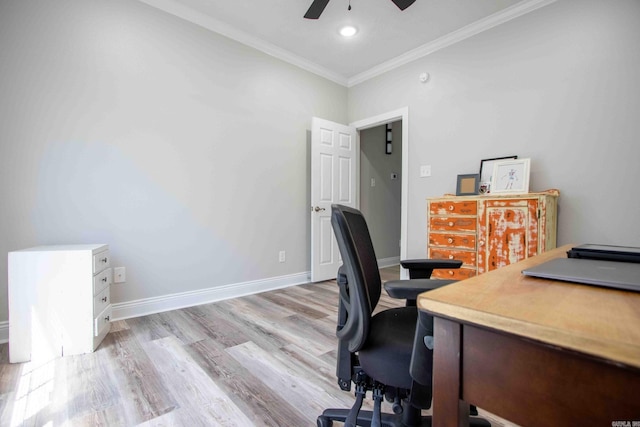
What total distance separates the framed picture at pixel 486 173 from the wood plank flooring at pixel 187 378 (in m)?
1.89

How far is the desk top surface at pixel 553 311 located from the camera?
0.33 meters

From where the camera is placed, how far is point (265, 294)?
122 inches

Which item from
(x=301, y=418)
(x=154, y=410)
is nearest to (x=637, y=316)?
(x=301, y=418)

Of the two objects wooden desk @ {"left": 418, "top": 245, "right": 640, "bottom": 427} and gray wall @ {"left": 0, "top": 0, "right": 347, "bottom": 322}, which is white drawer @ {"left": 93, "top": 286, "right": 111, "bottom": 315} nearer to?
gray wall @ {"left": 0, "top": 0, "right": 347, "bottom": 322}

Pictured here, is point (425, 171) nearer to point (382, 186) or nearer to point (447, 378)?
point (382, 186)

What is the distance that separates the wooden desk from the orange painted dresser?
74.3 inches

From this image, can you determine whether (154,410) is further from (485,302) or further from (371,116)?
(371,116)

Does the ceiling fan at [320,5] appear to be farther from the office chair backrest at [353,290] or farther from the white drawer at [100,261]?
the white drawer at [100,261]

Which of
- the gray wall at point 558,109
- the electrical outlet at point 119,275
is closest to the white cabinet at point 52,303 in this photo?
the electrical outlet at point 119,275

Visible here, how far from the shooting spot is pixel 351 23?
2.78 m

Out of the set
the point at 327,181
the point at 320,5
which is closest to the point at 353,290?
the point at 320,5

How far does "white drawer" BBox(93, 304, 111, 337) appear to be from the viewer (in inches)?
72.3

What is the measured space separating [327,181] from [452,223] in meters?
1.60

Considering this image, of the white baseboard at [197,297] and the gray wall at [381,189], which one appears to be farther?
the gray wall at [381,189]
